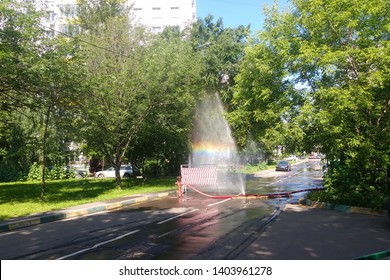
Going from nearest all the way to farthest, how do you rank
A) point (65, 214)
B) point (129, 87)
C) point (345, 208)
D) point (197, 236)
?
point (197, 236)
point (65, 214)
point (345, 208)
point (129, 87)

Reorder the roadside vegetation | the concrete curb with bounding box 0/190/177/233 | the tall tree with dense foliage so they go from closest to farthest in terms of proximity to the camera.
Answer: the concrete curb with bounding box 0/190/177/233, the roadside vegetation, the tall tree with dense foliage

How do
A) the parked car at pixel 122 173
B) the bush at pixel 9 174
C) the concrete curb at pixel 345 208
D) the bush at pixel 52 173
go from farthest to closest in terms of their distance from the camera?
A: the parked car at pixel 122 173 → the bush at pixel 52 173 → the bush at pixel 9 174 → the concrete curb at pixel 345 208

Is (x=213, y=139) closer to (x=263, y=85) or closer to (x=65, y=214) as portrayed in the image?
(x=263, y=85)

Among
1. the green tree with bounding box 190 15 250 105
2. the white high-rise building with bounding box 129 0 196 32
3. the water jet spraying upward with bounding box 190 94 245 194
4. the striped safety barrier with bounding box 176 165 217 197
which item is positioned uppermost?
the white high-rise building with bounding box 129 0 196 32

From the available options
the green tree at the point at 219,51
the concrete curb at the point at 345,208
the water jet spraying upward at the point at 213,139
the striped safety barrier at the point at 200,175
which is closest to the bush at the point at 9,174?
the water jet spraying upward at the point at 213,139

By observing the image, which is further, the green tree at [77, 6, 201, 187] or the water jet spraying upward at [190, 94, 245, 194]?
the water jet spraying upward at [190, 94, 245, 194]

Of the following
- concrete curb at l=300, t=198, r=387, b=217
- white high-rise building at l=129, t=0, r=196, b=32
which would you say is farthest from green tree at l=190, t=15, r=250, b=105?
white high-rise building at l=129, t=0, r=196, b=32

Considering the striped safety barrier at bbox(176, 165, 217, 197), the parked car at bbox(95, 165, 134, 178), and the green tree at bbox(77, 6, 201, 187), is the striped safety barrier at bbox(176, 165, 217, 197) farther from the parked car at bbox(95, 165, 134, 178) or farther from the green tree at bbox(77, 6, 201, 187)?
the parked car at bbox(95, 165, 134, 178)

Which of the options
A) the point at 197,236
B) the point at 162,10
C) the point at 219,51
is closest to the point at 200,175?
the point at 197,236

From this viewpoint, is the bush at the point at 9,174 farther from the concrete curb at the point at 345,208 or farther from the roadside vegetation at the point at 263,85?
the concrete curb at the point at 345,208

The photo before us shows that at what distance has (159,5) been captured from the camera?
66.1 m

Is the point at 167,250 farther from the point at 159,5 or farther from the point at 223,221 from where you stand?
the point at 159,5
